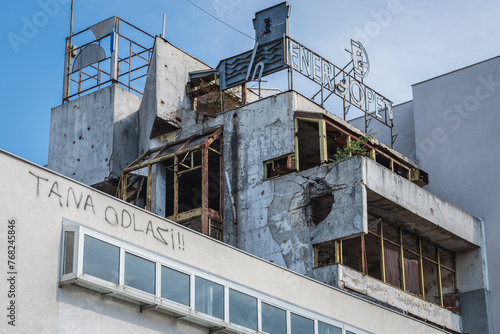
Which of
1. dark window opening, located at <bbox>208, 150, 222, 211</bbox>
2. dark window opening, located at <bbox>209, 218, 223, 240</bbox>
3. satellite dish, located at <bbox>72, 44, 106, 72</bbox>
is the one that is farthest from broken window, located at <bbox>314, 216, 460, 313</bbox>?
satellite dish, located at <bbox>72, 44, 106, 72</bbox>

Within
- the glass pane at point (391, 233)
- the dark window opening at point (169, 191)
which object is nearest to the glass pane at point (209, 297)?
the dark window opening at point (169, 191)

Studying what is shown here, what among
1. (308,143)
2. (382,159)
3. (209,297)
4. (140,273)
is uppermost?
(382,159)

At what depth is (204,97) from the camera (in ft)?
112

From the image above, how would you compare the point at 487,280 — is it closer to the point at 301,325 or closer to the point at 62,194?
the point at 301,325

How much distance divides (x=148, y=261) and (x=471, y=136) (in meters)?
19.3

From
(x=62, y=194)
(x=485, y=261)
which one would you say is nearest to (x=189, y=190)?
(x=485, y=261)

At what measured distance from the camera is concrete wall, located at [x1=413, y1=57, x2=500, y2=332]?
1308 inches

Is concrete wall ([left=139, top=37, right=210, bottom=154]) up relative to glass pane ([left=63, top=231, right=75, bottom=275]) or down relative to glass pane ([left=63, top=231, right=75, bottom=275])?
up

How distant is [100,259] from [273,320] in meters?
4.97

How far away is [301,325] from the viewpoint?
21.2 meters

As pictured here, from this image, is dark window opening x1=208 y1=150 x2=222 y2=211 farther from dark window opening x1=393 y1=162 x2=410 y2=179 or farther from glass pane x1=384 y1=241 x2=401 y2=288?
dark window opening x1=393 y1=162 x2=410 y2=179

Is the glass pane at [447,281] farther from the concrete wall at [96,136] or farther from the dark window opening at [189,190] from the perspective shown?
the concrete wall at [96,136]

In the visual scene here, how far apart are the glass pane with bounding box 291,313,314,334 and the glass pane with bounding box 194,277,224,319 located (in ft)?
7.69

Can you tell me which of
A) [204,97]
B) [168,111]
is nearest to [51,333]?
[168,111]
